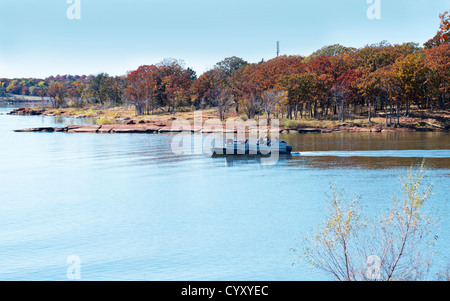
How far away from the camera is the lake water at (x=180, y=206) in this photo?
20797 millimetres

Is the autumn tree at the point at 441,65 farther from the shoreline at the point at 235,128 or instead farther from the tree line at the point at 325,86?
the shoreline at the point at 235,128

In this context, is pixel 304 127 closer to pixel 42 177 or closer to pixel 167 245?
pixel 42 177

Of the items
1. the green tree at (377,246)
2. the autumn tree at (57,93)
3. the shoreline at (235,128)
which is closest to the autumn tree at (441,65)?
the shoreline at (235,128)

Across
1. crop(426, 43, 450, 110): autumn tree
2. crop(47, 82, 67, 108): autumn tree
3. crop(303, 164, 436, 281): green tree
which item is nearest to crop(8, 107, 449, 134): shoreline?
crop(426, 43, 450, 110): autumn tree

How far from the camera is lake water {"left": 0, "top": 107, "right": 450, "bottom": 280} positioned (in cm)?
2080

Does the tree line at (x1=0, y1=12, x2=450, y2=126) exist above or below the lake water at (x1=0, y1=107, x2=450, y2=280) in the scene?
above

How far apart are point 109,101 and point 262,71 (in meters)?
75.3

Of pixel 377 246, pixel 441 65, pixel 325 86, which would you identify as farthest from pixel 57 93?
pixel 377 246

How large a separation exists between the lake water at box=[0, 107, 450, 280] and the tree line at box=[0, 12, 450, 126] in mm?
29476

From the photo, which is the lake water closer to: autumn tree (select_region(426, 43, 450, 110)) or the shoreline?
the shoreline

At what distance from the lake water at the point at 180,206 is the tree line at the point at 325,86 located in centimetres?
2948

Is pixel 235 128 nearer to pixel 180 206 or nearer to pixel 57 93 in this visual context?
pixel 180 206

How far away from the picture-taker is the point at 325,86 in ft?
301
